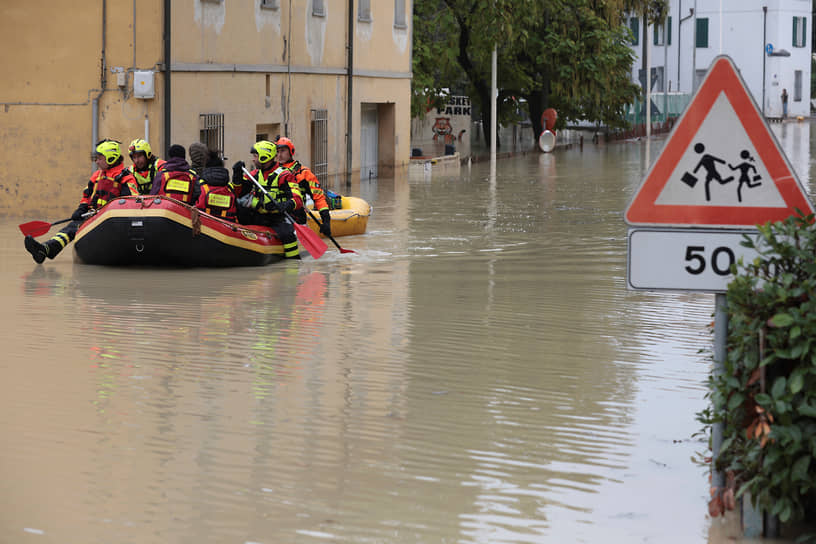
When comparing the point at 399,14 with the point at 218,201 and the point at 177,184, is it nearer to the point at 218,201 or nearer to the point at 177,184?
the point at 218,201

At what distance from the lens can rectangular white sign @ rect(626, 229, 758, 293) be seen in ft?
17.5

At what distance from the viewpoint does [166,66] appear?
819 inches

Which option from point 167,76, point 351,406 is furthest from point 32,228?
point 351,406

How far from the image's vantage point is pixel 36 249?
1530 centimetres

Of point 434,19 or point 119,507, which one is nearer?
point 119,507

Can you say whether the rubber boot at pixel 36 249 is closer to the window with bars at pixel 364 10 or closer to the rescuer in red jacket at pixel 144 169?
the rescuer in red jacket at pixel 144 169

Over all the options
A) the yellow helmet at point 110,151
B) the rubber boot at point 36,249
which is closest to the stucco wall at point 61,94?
the yellow helmet at point 110,151

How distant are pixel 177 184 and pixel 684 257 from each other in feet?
34.2

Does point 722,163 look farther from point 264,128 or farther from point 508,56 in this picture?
point 508,56

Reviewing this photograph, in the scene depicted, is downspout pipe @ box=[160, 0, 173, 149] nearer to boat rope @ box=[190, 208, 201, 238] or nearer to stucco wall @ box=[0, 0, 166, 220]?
stucco wall @ box=[0, 0, 166, 220]

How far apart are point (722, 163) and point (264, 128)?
2103 cm

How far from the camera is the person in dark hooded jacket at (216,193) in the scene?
15.5 metres

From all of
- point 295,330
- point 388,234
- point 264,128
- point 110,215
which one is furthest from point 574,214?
point 295,330

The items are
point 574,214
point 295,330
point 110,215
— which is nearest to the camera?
point 295,330
